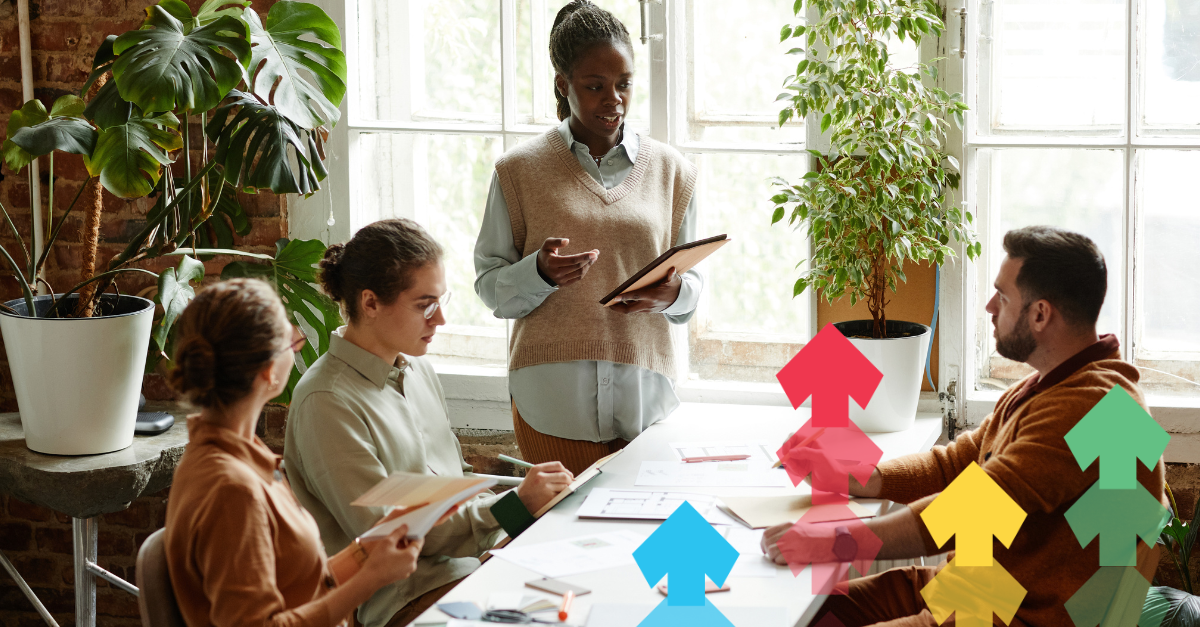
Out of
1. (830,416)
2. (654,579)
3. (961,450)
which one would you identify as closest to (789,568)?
(654,579)

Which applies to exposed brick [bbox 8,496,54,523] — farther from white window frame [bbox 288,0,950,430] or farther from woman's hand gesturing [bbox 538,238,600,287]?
woman's hand gesturing [bbox 538,238,600,287]

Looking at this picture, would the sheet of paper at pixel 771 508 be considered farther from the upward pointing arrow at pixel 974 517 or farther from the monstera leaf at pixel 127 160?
the monstera leaf at pixel 127 160

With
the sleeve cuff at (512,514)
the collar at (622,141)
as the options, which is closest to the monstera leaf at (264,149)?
the collar at (622,141)

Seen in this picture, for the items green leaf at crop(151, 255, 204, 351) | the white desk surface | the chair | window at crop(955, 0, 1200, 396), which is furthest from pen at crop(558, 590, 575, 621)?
window at crop(955, 0, 1200, 396)

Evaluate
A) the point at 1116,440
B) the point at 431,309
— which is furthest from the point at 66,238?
the point at 1116,440

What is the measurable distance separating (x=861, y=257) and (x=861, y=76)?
43cm

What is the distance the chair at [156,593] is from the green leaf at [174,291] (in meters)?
1.23

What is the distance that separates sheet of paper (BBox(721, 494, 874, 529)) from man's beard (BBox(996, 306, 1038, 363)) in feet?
1.28

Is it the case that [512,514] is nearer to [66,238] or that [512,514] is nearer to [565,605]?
[565,605]

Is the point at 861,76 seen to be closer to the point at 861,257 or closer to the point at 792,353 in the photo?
the point at 861,257

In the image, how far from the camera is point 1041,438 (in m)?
1.70

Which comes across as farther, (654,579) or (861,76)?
(861,76)

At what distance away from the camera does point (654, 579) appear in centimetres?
162

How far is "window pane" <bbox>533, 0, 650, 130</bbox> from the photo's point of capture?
293 cm
